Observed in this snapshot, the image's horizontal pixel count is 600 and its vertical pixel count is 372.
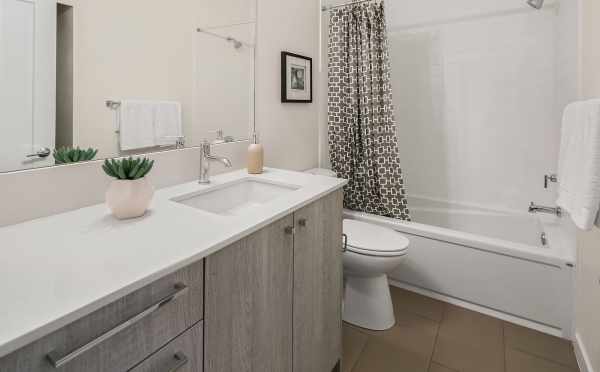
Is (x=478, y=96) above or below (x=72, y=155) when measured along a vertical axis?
above

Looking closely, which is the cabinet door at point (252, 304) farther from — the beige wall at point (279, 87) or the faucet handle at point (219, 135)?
the beige wall at point (279, 87)

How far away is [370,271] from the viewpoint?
179 cm

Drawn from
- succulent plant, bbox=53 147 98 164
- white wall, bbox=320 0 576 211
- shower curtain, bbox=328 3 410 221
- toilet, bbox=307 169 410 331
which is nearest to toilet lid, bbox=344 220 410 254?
toilet, bbox=307 169 410 331

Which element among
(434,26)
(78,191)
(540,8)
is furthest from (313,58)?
(78,191)

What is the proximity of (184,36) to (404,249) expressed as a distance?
58.2 inches

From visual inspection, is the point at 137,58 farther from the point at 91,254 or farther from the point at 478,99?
the point at 478,99

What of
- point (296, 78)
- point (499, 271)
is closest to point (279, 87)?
point (296, 78)

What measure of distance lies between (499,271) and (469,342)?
1.46 ft

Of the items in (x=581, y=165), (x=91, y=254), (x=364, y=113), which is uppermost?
(x=364, y=113)

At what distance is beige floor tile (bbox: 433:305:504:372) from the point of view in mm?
1612

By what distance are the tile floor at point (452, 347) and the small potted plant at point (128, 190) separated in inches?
49.4

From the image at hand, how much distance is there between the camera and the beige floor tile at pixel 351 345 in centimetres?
164

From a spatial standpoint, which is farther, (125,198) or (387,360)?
(387,360)

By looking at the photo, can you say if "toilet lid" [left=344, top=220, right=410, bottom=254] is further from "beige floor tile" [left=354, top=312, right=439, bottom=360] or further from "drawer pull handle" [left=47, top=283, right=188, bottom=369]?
"drawer pull handle" [left=47, top=283, right=188, bottom=369]
